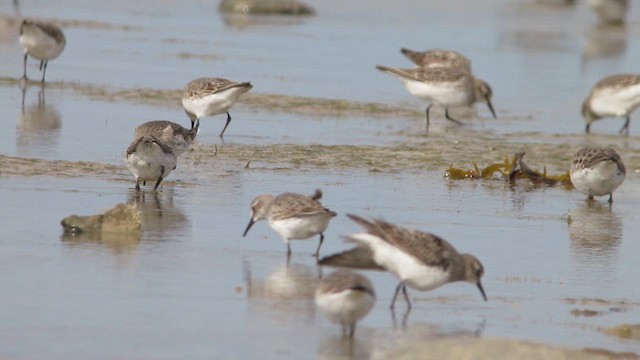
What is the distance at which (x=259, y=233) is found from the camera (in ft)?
40.0

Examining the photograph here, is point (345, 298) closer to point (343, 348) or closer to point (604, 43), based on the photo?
point (343, 348)

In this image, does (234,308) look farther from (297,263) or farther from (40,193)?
(40,193)

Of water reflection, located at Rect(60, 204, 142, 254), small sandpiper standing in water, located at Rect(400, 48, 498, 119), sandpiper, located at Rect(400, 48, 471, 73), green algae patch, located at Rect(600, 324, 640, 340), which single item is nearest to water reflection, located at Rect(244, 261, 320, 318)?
water reflection, located at Rect(60, 204, 142, 254)

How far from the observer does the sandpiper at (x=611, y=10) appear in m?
36.6

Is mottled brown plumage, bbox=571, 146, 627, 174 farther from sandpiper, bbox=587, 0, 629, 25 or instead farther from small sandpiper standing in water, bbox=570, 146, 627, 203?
sandpiper, bbox=587, 0, 629, 25

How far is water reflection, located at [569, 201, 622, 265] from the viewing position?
1195 cm

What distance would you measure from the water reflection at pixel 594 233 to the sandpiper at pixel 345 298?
3.51 meters

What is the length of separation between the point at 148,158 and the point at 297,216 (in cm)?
293

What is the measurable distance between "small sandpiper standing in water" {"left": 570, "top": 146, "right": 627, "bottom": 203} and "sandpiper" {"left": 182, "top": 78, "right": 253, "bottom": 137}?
495cm

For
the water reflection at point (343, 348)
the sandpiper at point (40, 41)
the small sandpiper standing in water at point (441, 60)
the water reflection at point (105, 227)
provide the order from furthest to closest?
the small sandpiper standing in water at point (441, 60) < the sandpiper at point (40, 41) < the water reflection at point (105, 227) < the water reflection at point (343, 348)

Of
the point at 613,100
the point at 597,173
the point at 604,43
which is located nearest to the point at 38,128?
the point at 597,173

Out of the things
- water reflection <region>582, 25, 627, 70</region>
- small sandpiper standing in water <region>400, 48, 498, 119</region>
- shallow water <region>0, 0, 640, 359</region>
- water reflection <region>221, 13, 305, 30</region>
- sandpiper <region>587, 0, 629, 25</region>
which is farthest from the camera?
sandpiper <region>587, 0, 629, 25</region>

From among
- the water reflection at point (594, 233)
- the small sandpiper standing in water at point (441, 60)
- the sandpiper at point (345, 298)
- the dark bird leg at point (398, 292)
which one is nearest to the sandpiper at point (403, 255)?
the dark bird leg at point (398, 292)

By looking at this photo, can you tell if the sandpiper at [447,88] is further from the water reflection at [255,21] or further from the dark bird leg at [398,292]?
the water reflection at [255,21]
